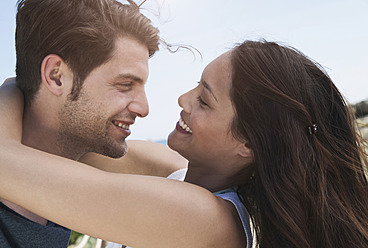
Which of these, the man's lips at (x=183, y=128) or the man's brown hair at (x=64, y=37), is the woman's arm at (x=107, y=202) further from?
the man's brown hair at (x=64, y=37)

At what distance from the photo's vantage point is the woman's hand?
1.70 metres

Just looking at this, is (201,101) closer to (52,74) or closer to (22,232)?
(52,74)

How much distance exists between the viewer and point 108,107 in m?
2.37

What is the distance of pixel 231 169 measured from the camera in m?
2.08

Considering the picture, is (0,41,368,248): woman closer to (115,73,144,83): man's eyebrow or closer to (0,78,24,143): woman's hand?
(0,78,24,143): woman's hand

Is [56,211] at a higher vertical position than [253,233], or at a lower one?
higher

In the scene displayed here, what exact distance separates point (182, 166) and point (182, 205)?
162 centimetres

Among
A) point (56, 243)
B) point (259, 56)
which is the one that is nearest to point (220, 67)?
point (259, 56)

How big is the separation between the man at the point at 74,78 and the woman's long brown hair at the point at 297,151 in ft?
2.59

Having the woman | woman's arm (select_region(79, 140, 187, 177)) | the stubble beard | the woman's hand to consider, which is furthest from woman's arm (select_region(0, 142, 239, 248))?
woman's arm (select_region(79, 140, 187, 177))

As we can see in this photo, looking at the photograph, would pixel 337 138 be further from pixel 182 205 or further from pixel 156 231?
pixel 156 231

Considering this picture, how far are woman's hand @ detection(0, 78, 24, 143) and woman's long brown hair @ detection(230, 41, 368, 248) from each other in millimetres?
1083

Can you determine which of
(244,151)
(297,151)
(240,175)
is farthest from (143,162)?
(297,151)

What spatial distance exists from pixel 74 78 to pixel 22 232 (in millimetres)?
958
